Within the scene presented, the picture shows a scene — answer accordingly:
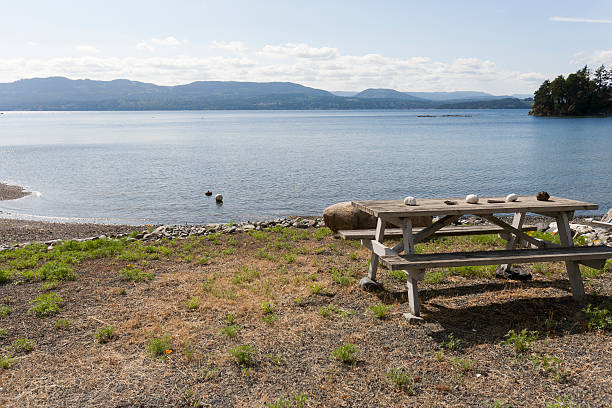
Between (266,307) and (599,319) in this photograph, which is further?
(266,307)

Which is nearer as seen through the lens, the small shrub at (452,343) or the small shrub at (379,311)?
the small shrub at (452,343)

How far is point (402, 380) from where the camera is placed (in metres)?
4.99

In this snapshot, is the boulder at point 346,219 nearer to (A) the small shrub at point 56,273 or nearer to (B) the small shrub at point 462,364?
(A) the small shrub at point 56,273

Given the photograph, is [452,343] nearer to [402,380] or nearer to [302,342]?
[402,380]

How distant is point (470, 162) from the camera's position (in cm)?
4553

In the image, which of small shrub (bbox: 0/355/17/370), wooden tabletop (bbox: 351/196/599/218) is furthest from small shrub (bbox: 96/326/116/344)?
wooden tabletop (bbox: 351/196/599/218)

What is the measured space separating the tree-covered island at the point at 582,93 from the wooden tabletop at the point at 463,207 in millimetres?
135845

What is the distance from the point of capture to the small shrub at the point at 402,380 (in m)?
4.89

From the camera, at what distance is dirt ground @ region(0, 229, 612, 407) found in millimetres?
4863

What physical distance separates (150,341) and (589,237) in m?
12.6

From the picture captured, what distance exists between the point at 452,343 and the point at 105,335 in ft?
15.7

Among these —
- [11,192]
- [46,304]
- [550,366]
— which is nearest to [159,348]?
[46,304]

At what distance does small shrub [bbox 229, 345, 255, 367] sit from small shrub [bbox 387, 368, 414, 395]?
168cm

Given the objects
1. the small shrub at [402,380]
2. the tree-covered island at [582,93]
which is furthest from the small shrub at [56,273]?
the tree-covered island at [582,93]
